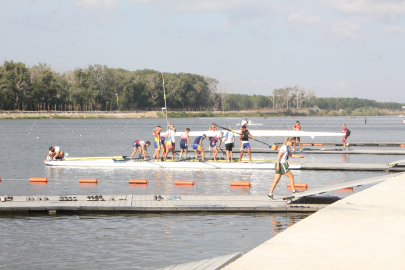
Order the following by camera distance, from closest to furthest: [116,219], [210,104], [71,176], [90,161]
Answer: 1. [116,219]
2. [71,176]
3. [90,161]
4. [210,104]

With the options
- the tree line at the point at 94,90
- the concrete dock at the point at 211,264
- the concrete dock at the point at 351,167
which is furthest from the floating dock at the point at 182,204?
the tree line at the point at 94,90

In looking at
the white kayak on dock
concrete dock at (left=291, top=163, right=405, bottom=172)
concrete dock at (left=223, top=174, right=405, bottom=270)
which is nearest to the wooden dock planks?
concrete dock at (left=223, top=174, right=405, bottom=270)

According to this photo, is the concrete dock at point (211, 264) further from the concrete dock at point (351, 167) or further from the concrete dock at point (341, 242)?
the concrete dock at point (351, 167)

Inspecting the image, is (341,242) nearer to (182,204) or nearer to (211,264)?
(211,264)

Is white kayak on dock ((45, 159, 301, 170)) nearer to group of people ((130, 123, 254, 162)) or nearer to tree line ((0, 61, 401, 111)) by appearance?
group of people ((130, 123, 254, 162))

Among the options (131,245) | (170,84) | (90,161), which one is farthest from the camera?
(170,84)

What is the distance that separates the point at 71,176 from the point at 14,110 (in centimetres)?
11615

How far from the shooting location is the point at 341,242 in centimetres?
850

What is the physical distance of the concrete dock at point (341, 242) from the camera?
23.5 feet

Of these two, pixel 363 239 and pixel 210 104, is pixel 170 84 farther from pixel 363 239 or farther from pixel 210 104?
pixel 363 239

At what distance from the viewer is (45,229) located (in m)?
11.5

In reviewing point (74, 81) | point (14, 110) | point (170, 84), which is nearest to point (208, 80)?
point (170, 84)

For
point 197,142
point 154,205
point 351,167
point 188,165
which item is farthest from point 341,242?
point 197,142

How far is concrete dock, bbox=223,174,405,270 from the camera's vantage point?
7.16 m
